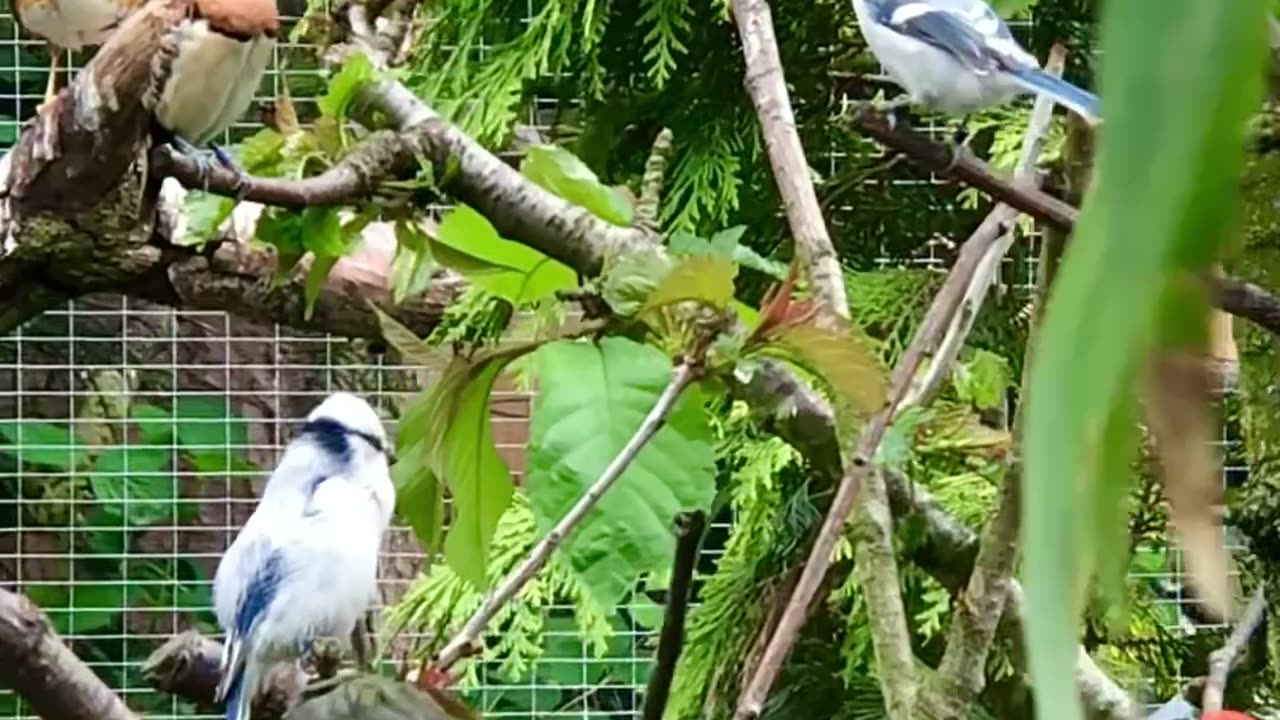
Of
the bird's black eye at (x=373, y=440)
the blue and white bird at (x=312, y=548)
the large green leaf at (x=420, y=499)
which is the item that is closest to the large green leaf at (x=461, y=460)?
the large green leaf at (x=420, y=499)

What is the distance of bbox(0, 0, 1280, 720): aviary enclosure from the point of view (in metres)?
0.05

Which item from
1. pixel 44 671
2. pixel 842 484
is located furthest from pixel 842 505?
pixel 44 671

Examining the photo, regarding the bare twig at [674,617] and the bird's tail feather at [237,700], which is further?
the bird's tail feather at [237,700]

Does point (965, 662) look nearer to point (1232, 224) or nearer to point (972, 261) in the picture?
point (972, 261)

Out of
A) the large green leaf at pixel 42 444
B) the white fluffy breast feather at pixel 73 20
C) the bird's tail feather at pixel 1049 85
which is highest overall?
the bird's tail feather at pixel 1049 85

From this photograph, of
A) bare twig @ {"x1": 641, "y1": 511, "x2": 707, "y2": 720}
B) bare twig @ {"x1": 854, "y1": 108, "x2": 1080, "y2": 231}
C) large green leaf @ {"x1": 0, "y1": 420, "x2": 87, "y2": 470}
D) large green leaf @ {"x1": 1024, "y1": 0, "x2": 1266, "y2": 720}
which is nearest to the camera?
large green leaf @ {"x1": 1024, "y1": 0, "x2": 1266, "y2": 720}

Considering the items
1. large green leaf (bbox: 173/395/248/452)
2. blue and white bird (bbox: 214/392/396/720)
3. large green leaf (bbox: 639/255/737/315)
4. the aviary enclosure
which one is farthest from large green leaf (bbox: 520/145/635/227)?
large green leaf (bbox: 173/395/248/452)

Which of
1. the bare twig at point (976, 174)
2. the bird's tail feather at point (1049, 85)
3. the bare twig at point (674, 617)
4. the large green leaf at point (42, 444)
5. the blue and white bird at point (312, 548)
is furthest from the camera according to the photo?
the large green leaf at point (42, 444)

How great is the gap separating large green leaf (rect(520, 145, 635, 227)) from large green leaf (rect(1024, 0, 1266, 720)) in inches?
19.6

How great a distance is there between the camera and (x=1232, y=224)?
0.05 metres

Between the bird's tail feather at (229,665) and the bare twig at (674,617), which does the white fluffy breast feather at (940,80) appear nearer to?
the bird's tail feather at (229,665)

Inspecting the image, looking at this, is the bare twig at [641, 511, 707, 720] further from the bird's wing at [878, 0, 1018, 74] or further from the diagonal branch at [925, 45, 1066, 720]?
the bird's wing at [878, 0, 1018, 74]

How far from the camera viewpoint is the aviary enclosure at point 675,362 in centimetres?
5

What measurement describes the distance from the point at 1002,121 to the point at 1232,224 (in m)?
1.05
